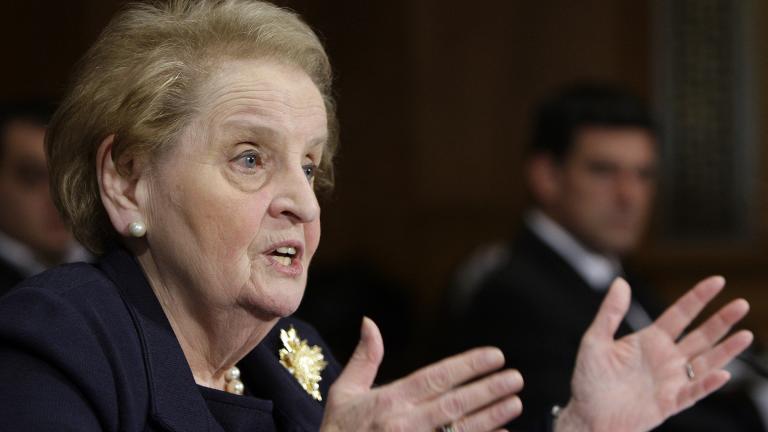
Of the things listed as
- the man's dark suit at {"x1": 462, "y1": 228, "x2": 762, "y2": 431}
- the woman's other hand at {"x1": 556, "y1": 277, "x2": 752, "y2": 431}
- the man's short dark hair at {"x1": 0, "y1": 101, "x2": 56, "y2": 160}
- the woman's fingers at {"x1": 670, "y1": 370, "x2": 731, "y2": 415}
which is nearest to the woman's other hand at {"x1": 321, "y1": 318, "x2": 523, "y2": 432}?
the woman's other hand at {"x1": 556, "y1": 277, "x2": 752, "y2": 431}

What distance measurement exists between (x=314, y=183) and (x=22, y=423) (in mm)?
776

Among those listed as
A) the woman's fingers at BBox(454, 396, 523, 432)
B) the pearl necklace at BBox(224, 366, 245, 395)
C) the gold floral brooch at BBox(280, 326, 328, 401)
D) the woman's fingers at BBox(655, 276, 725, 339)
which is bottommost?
the gold floral brooch at BBox(280, 326, 328, 401)

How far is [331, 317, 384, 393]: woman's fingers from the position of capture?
59.3 inches

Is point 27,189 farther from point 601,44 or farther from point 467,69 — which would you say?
point 601,44

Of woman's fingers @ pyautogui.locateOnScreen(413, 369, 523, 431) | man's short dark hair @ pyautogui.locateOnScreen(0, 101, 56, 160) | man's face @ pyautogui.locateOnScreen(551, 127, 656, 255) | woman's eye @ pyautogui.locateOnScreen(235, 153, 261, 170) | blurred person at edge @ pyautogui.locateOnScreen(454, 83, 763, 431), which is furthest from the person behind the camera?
man's short dark hair @ pyautogui.locateOnScreen(0, 101, 56, 160)

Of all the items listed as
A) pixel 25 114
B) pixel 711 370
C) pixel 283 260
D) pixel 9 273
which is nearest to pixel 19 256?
pixel 9 273

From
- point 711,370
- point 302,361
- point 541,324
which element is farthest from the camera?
point 541,324

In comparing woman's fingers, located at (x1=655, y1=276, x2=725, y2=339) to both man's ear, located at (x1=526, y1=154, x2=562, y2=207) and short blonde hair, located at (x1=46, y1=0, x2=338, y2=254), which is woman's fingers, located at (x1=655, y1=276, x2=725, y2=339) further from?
man's ear, located at (x1=526, y1=154, x2=562, y2=207)

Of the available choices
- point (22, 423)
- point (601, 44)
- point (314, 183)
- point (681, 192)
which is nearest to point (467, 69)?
point (601, 44)

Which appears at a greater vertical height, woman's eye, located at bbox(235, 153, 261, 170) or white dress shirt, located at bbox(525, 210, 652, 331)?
woman's eye, located at bbox(235, 153, 261, 170)

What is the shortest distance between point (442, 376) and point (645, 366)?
0.77 m

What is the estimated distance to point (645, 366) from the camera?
6.93 ft

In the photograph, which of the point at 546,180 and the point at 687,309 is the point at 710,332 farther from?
the point at 546,180

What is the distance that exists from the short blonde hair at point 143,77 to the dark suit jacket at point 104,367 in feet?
0.44
